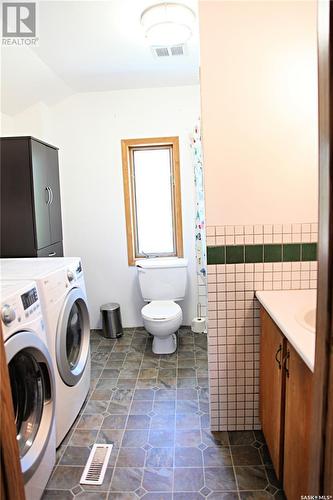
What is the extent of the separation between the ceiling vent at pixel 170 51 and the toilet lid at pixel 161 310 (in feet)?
6.51

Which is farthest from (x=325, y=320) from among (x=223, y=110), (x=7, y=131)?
(x=7, y=131)

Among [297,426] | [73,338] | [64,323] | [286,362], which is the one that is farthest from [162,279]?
[297,426]

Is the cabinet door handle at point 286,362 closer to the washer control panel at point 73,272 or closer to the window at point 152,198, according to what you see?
the washer control panel at point 73,272

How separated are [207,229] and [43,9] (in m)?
1.54

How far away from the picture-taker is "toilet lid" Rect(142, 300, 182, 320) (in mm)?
2625

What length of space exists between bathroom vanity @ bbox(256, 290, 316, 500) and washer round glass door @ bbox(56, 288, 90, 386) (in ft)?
3.47

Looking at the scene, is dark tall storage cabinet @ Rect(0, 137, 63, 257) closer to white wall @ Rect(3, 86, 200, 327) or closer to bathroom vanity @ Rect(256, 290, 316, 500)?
white wall @ Rect(3, 86, 200, 327)

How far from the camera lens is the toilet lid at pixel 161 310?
2625 mm

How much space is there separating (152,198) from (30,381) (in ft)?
7.12

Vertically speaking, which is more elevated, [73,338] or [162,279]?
[162,279]

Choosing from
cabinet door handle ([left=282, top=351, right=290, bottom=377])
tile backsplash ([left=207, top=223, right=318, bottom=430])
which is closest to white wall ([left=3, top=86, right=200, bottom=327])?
tile backsplash ([left=207, top=223, right=318, bottom=430])

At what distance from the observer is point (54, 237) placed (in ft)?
9.14

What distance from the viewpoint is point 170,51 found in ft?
7.54

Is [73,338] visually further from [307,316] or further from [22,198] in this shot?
[307,316]
